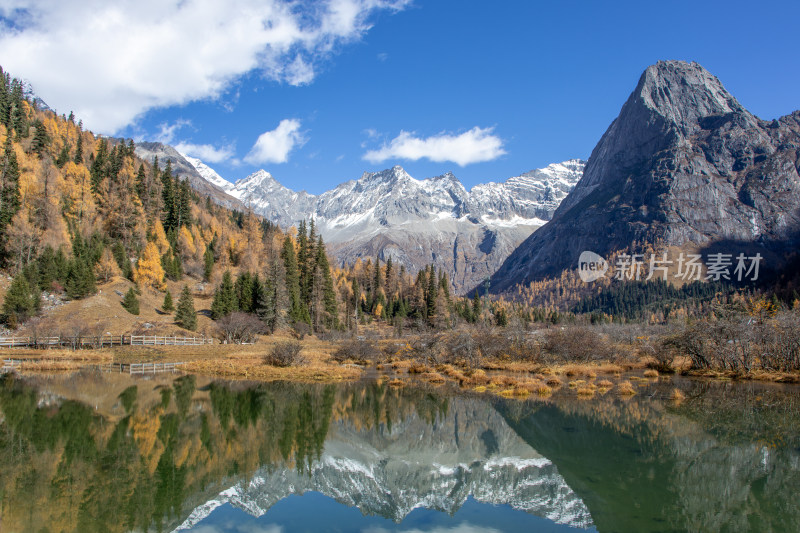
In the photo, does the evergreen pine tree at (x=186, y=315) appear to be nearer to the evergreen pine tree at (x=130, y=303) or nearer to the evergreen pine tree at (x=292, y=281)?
the evergreen pine tree at (x=130, y=303)

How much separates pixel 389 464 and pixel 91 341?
153ft

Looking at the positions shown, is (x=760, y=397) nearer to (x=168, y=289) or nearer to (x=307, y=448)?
(x=307, y=448)

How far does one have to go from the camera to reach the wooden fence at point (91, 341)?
159 ft

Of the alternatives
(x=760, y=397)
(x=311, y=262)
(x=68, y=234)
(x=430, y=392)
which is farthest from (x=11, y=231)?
(x=760, y=397)

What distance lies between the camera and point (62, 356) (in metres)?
43.0

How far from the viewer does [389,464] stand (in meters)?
16.6

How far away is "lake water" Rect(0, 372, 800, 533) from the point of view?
1123cm

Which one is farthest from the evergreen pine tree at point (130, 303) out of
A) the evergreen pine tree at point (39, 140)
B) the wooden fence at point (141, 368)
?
the evergreen pine tree at point (39, 140)

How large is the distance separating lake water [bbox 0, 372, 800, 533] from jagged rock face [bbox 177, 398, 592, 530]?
7 cm

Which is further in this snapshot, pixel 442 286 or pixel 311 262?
pixel 442 286

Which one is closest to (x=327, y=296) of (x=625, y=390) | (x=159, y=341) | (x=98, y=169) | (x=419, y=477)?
(x=159, y=341)

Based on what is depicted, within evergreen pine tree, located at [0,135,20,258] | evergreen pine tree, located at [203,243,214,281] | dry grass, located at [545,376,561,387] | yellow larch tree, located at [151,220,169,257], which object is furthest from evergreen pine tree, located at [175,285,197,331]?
dry grass, located at [545,376,561,387]

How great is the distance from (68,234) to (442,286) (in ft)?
251

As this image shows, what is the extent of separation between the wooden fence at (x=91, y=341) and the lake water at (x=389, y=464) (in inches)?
1033
